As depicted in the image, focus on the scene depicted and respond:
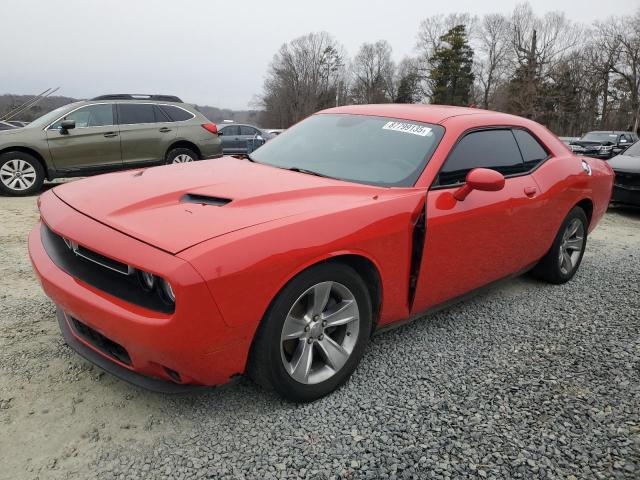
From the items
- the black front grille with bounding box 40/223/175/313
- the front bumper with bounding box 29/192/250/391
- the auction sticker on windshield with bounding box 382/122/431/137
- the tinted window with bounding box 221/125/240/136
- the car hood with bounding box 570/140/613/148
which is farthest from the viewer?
the car hood with bounding box 570/140/613/148

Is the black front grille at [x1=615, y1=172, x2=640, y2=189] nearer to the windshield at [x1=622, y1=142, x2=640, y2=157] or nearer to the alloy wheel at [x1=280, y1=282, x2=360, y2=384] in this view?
the windshield at [x1=622, y1=142, x2=640, y2=157]

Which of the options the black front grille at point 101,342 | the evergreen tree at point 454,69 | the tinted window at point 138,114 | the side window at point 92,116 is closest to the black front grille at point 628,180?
the tinted window at point 138,114

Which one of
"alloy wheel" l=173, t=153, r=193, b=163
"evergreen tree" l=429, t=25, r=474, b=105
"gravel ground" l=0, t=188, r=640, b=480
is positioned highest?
"evergreen tree" l=429, t=25, r=474, b=105

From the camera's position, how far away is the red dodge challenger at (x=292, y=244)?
1.92 m

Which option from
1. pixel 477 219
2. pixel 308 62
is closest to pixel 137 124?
pixel 477 219

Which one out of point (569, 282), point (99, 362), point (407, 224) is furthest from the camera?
point (569, 282)

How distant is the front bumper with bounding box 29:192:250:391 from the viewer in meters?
1.83

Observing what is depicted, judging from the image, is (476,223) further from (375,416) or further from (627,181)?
(627,181)

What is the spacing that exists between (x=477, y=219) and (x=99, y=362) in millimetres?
2270

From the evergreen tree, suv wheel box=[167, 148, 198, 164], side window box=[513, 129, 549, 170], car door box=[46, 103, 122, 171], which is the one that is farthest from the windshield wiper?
the evergreen tree

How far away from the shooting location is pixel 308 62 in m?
65.2

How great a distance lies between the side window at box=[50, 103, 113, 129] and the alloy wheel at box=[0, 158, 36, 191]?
0.87 metres

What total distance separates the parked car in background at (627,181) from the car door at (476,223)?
5.70 m

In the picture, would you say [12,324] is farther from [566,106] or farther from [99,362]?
[566,106]
